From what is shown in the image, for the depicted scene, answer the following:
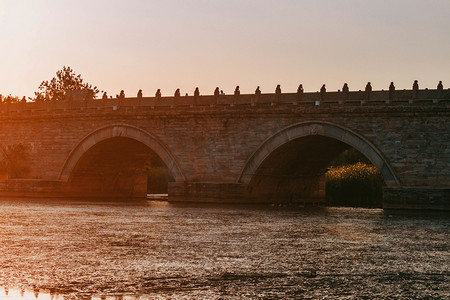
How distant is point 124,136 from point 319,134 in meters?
12.9

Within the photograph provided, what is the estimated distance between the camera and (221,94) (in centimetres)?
4031

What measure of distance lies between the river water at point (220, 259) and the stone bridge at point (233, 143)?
418 inches

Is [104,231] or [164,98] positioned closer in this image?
[104,231]

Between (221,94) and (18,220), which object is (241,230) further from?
(221,94)

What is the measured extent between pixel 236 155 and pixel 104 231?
18.9 m

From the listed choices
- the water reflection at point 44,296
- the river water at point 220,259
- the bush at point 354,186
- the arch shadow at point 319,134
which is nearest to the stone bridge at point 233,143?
the arch shadow at point 319,134

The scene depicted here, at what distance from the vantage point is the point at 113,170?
→ 49.1 metres

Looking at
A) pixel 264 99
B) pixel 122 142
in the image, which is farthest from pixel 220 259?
pixel 122 142

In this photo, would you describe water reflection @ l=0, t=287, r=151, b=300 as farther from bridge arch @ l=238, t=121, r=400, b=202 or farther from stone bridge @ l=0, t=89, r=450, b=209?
bridge arch @ l=238, t=121, r=400, b=202

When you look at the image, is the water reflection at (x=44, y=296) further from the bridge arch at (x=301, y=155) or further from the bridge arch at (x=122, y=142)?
the bridge arch at (x=122, y=142)

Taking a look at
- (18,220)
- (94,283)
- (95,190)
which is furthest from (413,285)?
(95,190)

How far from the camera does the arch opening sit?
4551cm

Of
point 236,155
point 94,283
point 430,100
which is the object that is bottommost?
point 94,283

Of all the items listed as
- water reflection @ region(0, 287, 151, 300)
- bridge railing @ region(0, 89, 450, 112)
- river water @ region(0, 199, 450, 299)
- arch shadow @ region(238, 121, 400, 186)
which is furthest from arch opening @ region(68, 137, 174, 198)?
water reflection @ region(0, 287, 151, 300)
